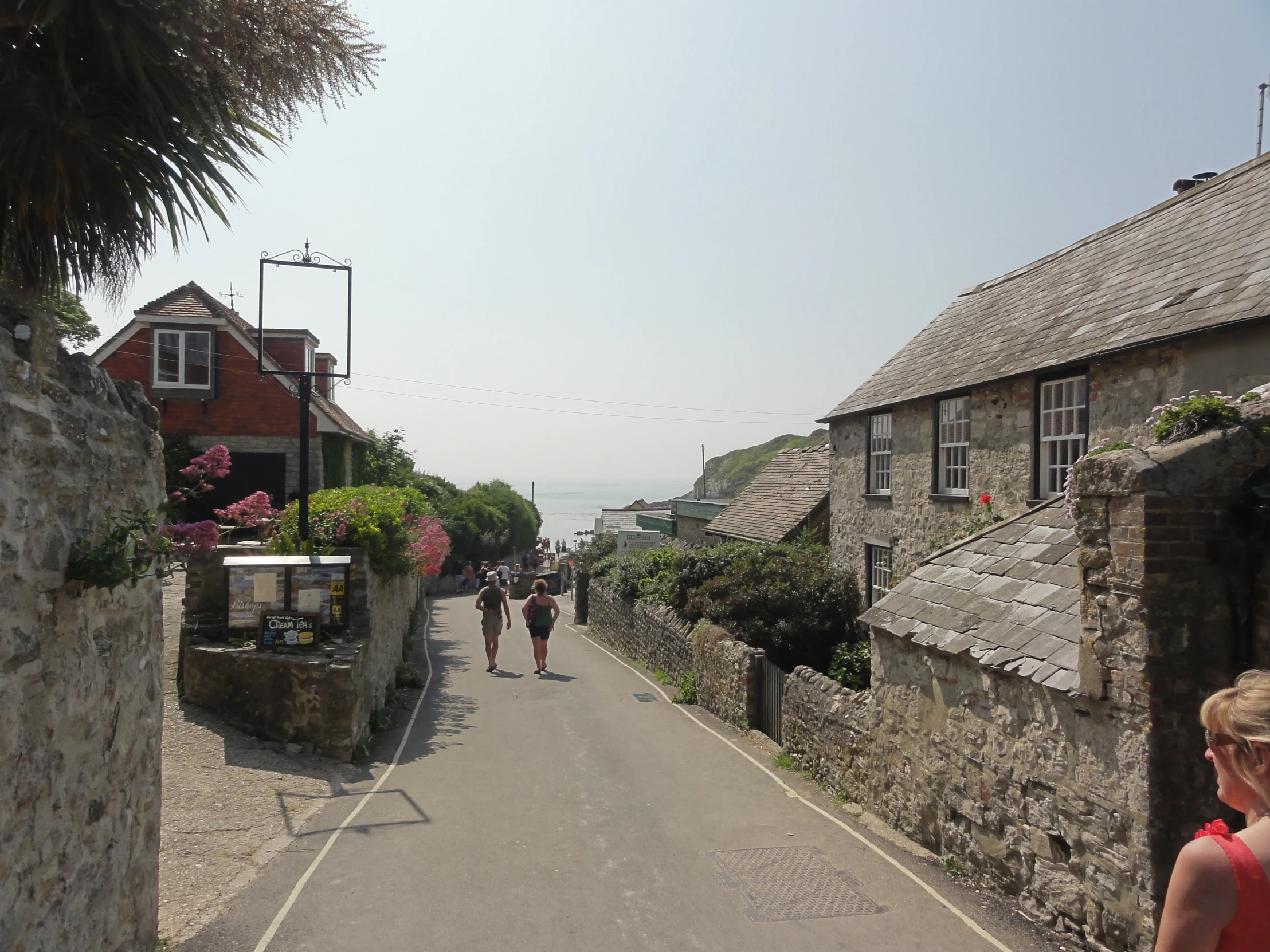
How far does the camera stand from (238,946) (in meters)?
4.99

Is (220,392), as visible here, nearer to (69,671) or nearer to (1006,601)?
(69,671)

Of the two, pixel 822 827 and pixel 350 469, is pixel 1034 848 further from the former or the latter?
pixel 350 469

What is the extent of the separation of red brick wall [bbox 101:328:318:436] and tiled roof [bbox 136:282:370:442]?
1.58ft

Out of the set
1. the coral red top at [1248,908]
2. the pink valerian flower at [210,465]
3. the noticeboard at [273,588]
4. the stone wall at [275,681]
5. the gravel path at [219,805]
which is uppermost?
the pink valerian flower at [210,465]

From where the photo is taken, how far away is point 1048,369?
11.0m

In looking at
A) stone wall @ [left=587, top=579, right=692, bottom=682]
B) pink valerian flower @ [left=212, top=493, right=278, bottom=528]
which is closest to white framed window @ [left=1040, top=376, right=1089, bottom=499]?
stone wall @ [left=587, top=579, right=692, bottom=682]

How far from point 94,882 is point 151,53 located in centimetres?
428

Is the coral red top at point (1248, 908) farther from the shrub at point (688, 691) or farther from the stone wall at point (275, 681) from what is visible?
the shrub at point (688, 691)

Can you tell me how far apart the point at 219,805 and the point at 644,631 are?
1224 cm

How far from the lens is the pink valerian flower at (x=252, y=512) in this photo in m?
10.9

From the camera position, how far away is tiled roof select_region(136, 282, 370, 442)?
67.3 feet

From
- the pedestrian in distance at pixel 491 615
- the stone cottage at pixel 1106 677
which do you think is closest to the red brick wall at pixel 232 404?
the pedestrian in distance at pixel 491 615

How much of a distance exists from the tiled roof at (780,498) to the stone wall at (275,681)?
11.5m

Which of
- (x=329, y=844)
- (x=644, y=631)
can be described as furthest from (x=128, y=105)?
(x=644, y=631)
